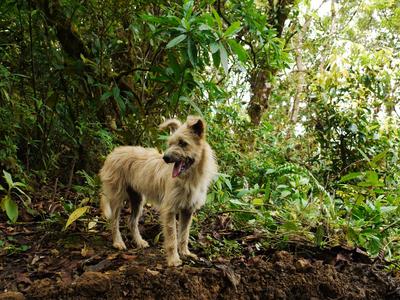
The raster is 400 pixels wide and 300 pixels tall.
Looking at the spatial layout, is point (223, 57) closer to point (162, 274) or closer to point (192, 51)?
point (192, 51)

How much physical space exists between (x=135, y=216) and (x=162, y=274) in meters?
1.57

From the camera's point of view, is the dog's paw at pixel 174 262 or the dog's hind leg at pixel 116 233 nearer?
the dog's paw at pixel 174 262

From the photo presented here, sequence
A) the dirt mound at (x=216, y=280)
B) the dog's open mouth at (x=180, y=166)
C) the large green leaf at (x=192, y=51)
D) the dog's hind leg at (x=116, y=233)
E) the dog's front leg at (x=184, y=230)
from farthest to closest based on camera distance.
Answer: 1. the dog's hind leg at (x=116, y=233)
2. the dog's front leg at (x=184, y=230)
3. the dog's open mouth at (x=180, y=166)
4. the large green leaf at (x=192, y=51)
5. the dirt mound at (x=216, y=280)

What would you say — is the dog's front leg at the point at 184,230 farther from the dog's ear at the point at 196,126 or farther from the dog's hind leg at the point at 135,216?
the dog's ear at the point at 196,126

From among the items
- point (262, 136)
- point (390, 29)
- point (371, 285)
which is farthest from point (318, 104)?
point (390, 29)

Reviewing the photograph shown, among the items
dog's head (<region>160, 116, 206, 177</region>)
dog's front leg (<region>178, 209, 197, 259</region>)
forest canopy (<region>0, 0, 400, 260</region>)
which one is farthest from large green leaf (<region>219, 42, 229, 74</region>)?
dog's front leg (<region>178, 209, 197, 259</region>)

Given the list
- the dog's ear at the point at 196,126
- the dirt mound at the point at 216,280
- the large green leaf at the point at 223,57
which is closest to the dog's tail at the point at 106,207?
the dirt mound at the point at 216,280

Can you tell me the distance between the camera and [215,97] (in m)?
5.79

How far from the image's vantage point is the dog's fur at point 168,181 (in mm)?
4066

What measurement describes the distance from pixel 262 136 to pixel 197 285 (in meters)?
6.50

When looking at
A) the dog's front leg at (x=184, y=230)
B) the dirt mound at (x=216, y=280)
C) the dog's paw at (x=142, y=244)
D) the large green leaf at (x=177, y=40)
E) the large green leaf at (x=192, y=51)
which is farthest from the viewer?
the dog's paw at (x=142, y=244)

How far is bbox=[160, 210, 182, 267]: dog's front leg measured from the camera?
12.8 feet

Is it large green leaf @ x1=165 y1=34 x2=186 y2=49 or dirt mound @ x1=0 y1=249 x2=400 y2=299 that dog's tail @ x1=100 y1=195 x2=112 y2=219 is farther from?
large green leaf @ x1=165 y1=34 x2=186 y2=49

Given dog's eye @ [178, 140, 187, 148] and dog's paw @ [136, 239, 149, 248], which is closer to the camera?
dog's eye @ [178, 140, 187, 148]
